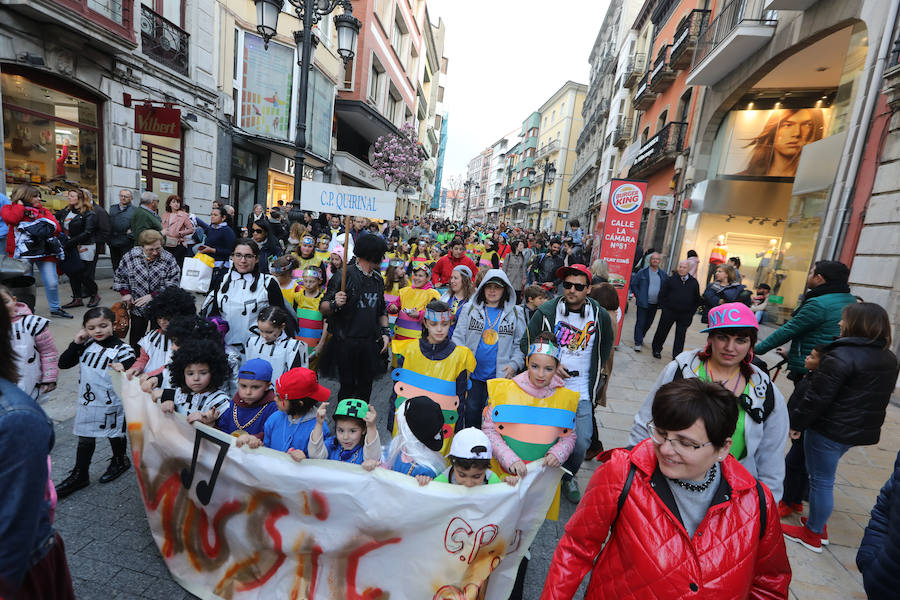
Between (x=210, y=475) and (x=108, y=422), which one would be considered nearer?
(x=210, y=475)

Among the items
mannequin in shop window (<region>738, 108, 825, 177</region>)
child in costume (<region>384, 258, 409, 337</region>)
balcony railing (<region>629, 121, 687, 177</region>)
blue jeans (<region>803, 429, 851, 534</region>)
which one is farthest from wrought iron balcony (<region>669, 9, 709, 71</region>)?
blue jeans (<region>803, 429, 851, 534</region>)

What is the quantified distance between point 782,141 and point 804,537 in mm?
14811

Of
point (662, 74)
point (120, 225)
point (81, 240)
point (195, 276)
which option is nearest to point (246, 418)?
point (195, 276)

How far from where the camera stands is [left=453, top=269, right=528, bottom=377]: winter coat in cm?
429

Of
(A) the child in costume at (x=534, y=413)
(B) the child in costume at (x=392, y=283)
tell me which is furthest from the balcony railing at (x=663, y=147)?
(A) the child in costume at (x=534, y=413)

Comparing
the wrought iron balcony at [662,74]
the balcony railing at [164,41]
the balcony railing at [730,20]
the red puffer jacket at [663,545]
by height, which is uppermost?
the wrought iron balcony at [662,74]

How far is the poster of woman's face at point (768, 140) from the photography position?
13.5m

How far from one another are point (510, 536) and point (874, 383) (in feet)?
8.96

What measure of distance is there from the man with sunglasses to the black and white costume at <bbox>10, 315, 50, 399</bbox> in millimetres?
3838

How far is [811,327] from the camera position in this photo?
153 inches

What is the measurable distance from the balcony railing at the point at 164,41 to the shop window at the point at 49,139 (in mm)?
2260

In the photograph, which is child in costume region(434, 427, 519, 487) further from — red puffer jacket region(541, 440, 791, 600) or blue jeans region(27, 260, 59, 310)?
blue jeans region(27, 260, 59, 310)

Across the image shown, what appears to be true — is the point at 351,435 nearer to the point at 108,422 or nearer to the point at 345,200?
the point at 108,422

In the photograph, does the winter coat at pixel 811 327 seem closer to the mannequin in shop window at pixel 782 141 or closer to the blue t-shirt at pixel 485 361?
the blue t-shirt at pixel 485 361
